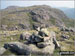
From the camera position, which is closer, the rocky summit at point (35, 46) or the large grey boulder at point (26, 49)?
the large grey boulder at point (26, 49)

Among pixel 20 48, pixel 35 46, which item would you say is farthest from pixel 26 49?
pixel 35 46

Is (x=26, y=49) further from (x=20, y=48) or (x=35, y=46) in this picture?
(x=35, y=46)

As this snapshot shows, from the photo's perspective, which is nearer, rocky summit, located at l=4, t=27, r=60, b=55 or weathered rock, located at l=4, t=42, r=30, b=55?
weathered rock, located at l=4, t=42, r=30, b=55

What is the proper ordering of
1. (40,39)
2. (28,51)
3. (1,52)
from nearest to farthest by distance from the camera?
(28,51) < (1,52) < (40,39)

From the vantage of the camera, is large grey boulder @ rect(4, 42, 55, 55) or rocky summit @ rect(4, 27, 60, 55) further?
rocky summit @ rect(4, 27, 60, 55)

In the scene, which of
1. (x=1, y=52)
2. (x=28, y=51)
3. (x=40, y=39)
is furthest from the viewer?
(x=40, y=39)

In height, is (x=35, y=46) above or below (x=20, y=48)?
below

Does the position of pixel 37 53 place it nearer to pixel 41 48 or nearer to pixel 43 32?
pixel 41 48

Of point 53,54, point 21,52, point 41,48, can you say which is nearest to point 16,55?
point 21,52

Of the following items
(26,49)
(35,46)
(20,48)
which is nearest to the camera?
(26,49)

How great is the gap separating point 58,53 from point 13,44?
1705cm

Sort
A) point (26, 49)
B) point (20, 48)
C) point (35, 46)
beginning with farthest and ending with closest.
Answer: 1. point (35, 46)
2. point (20, 48)
3. point (26, 49)

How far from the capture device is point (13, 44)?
49781 millimetres

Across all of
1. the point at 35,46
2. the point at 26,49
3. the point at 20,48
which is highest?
the point at 20,48
